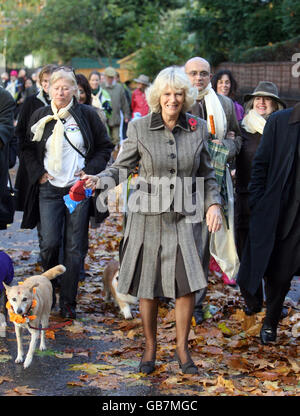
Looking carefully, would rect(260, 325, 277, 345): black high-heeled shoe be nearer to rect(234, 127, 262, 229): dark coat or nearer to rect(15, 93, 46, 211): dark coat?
rect(234, 127, 262, 229): dark coat

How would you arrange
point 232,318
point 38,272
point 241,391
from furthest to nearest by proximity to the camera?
point 38,272
point 232,318
point 241,391

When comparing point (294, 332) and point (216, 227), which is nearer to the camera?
point (216, 227)

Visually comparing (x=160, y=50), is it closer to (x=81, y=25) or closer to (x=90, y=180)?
(x=81, y=25)

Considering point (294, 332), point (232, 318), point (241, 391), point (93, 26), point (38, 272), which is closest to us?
point (241, 391)

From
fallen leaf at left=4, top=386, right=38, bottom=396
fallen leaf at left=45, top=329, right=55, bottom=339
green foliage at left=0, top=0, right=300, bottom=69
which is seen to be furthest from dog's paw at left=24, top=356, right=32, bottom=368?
green foliage at left=0, top=0, right=300, bottom=69

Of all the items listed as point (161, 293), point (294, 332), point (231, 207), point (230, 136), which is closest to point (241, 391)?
point (161, 293)

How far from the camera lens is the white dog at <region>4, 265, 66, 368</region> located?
584 centimetres

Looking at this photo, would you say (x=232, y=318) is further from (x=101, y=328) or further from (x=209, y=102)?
(x=209, y=102)

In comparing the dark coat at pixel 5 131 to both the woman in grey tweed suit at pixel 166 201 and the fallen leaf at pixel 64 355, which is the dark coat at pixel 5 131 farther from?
the woman in grey tweed suit at pixel 166 201

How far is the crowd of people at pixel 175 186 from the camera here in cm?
542

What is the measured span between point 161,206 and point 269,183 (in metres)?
1.25

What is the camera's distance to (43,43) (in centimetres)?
4466

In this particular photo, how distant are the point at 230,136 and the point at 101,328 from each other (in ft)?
6.95

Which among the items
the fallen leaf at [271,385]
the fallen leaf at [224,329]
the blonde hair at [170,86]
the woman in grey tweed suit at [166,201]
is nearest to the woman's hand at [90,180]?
the woman in grey tweed suit at [166,201]
